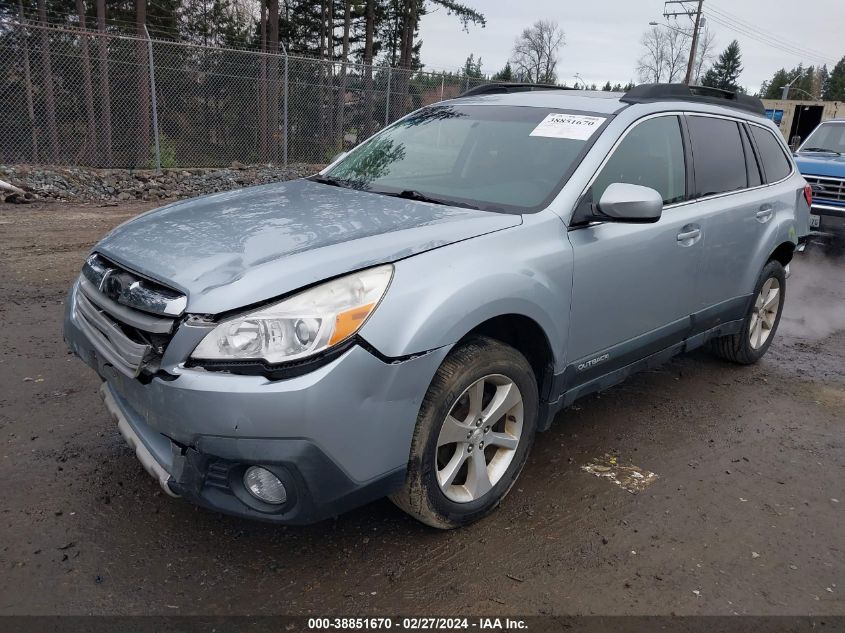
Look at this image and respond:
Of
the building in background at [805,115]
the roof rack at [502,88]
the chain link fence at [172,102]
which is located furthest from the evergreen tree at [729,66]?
the roof rack at [502,88]

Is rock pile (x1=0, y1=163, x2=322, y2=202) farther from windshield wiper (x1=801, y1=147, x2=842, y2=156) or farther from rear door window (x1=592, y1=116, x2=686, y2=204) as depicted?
windshield wiper (x1=801, y1=147, x2=842, y2=156)

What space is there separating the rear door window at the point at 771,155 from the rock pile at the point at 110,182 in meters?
10.4

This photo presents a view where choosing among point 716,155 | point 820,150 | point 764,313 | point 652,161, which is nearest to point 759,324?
point 764,313

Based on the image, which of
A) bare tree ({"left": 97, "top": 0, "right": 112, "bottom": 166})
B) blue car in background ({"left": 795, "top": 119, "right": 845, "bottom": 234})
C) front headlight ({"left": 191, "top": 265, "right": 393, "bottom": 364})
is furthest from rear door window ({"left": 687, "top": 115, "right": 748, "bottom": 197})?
bare tree ({"left": 97, "top": 0, "right": 112, "bottom": 166})

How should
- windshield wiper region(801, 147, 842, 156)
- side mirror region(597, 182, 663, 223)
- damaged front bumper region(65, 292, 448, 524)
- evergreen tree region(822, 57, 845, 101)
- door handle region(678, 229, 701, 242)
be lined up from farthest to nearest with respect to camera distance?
evergreen tree region(822, 57, 845, 101) → windshield wiper region(801, 147, 842, 156) → door handle region(678, 229, 701, 242) → side mirror region(597, 182, 663, 223) → damaged front bumper region(65, 292, 448, 524)

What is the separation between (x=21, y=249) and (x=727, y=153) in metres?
7.34

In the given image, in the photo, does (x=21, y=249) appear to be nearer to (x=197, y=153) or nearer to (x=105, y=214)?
(x=105, y=214)

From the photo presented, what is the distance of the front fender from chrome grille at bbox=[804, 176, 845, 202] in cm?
826

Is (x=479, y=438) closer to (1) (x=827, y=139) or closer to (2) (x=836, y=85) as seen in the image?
(1) (x=827, y=139)

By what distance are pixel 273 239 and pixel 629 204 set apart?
1.58 metres

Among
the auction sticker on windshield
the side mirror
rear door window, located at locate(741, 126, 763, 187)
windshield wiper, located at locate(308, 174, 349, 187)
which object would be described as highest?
the auction sticker on windshield

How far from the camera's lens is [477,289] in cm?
260

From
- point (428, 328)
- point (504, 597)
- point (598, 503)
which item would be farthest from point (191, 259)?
point (598, 503)

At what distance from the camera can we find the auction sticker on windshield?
3412 millimetres
